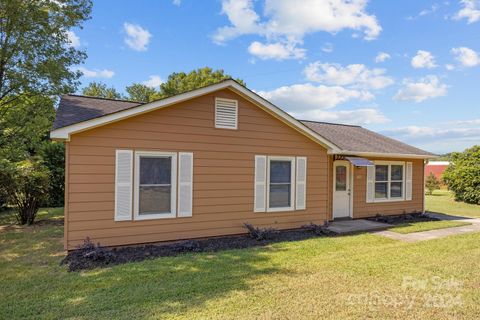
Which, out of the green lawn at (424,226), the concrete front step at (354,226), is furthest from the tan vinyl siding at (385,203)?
the green lawn at (424,226)

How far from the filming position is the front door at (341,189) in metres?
10.7

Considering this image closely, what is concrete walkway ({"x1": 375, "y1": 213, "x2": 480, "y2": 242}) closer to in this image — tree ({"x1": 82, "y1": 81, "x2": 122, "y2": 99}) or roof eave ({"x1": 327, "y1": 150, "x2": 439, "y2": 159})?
roof eave ({"x1": 327, "y1": 150, "x2": 439, "y2": 159})

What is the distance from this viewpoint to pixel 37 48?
37.2 ft

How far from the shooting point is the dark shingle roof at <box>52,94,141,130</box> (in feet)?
20.8

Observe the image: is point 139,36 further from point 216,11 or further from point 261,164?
point 261,164

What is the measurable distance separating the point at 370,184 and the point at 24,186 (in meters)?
11.9

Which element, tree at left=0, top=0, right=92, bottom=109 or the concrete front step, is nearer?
the concrete front step

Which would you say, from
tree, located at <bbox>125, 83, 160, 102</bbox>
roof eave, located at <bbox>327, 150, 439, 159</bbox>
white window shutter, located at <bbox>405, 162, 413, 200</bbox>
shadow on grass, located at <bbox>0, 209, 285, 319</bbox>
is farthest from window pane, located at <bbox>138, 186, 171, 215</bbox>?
tree, located at <bbox>125, 83, 160, 102</bbox>

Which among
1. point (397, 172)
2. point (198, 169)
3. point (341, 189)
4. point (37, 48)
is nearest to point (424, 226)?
point (397, 172)

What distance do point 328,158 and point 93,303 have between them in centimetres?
763

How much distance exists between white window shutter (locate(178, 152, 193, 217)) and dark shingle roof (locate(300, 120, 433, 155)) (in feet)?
18.3

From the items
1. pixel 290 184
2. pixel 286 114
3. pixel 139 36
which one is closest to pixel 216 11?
pixel 139 36

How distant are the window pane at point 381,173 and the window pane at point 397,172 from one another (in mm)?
428

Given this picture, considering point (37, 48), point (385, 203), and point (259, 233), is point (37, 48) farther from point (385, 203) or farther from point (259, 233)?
point (385, 203)
